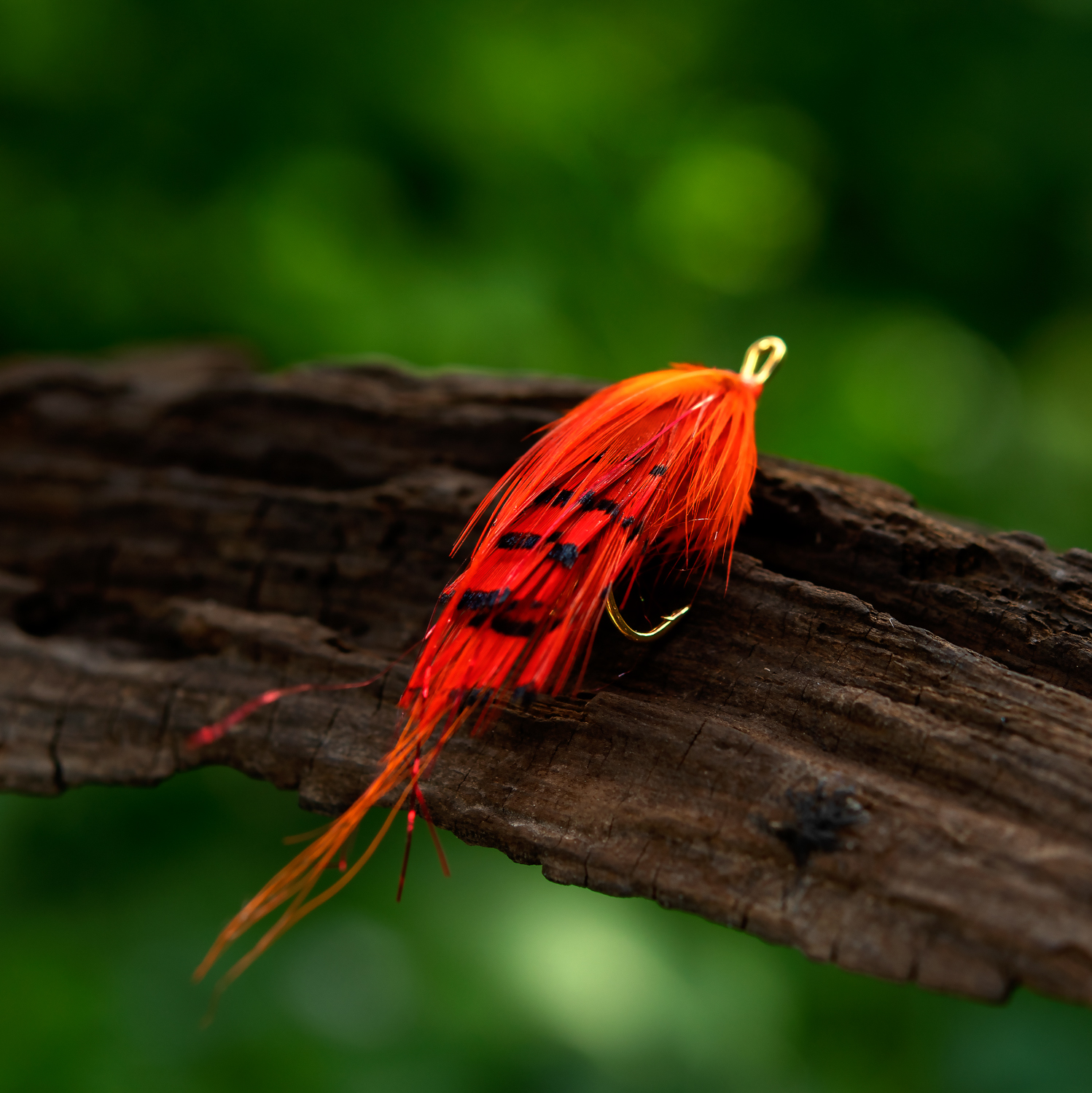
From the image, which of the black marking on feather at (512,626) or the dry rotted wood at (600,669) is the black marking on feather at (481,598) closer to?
the black marking on feather at (512,626)

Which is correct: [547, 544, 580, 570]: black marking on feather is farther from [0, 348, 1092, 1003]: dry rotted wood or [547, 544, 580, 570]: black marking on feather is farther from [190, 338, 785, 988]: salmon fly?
[0, 348, 1092, 1003]: dry rotted wood

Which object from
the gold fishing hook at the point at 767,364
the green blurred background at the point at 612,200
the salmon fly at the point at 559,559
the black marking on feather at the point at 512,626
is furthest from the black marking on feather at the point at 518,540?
the green blurred background at the point at 612,200

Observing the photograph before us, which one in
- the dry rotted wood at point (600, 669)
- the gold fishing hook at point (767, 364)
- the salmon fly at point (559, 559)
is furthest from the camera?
the gold fishing hook at point (767, 364)

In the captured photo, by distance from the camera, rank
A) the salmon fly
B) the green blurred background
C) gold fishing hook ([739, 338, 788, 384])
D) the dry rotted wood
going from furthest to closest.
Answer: the green blurred background, gold fishing hook ([739, 338, 788, 384]), the salmon fly, the dry rotted wood

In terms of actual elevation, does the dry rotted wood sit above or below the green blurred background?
below

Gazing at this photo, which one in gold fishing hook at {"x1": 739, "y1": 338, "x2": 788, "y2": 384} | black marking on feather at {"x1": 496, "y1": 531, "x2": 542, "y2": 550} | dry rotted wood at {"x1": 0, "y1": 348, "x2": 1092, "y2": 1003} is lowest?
dry rotted wood at {"x1": 0, "y1": 348, "x2": 1092, "y2": 1003}

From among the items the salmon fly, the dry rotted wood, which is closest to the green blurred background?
the dry rotted wood
